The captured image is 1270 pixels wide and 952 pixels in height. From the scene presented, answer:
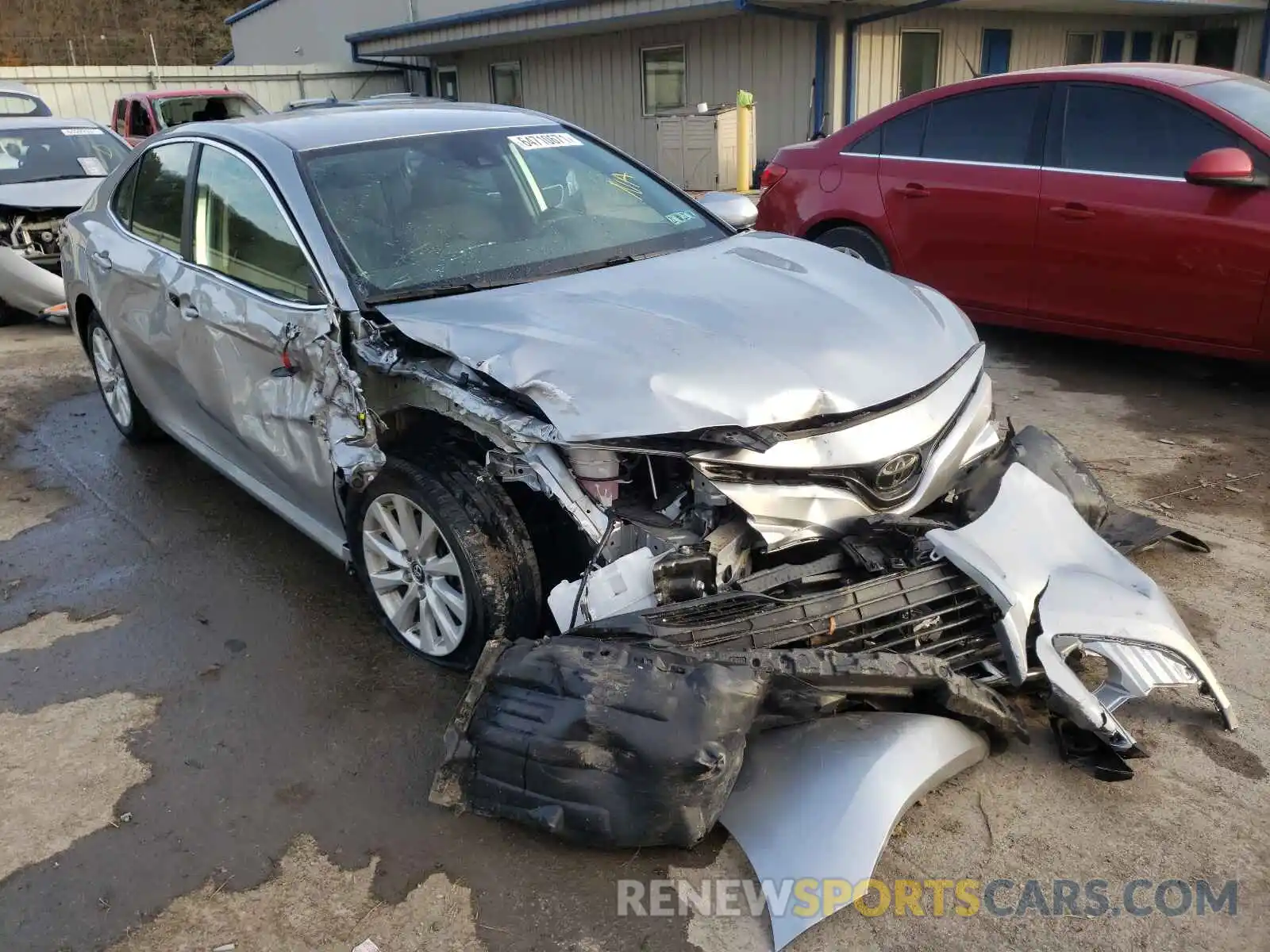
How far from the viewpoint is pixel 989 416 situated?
356 centimetres

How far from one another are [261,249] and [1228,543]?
12.6 ft

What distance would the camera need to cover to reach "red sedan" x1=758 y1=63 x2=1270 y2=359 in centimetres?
529

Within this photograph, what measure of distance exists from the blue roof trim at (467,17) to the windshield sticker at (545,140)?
10930 mm

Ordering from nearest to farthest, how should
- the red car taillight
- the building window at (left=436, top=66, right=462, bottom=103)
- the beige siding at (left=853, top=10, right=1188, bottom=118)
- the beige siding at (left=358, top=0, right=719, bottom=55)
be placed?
the red car taillight < the beige siding at (left=358, top=0, right=719, bottom=55) < the beige siding at (left=853, top=10, right=1188, bottom=118) < the building window at (left=436, top=66, right=462, bottom=103)

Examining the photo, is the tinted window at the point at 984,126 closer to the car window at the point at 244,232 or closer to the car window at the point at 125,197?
the car window at the point at 244,232

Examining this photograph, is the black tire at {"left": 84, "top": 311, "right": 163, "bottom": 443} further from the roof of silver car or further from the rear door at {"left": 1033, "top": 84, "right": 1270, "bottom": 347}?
the rear door at {"left": 1033, "top": 84, "right": 1270, "bottom": 347}

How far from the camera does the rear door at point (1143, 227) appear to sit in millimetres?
5246

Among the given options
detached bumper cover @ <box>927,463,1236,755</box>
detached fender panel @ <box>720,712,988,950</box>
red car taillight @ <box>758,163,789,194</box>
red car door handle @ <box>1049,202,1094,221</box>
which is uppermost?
red car taillight @ <box>758,163,789,194</box>

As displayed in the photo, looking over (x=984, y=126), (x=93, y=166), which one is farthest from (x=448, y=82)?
(x=984, y=126)

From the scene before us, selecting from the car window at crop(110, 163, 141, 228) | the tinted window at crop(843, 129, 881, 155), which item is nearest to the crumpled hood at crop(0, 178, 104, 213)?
the car window at crop(110, 163, 141, 228)

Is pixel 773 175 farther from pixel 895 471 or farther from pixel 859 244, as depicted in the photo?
pixel 895 471

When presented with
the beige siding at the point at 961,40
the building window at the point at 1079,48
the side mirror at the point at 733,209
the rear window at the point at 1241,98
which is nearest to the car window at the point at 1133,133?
the rear window at the point at 1241,98

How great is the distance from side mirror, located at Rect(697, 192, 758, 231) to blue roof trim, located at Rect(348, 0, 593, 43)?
10909 millimetres

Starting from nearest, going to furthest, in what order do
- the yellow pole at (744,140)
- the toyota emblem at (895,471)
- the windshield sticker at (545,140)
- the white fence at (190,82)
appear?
the toyota emblem at (895,471) < the windshield sticker at (545,140) < the yellow pole at (744,140) < the white fence at (190,82)
